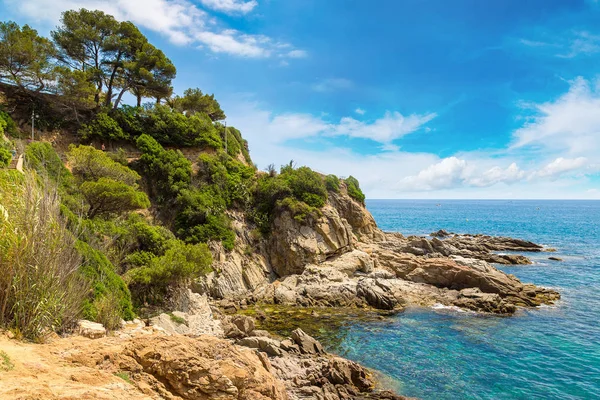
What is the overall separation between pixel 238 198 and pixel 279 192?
181 inches

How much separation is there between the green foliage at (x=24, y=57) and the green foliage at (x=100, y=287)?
2562 centimetres

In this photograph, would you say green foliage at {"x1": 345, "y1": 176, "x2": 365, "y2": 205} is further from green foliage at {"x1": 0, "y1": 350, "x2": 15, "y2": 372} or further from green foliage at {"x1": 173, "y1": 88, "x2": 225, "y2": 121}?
green foliage at {"x1": 0, "y1": 350, "x2": 15, "y2": 372}

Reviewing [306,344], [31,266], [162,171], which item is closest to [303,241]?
[162,171]

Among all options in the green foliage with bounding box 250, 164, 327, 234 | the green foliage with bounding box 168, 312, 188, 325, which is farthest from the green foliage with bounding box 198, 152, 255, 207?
the green foliage with bounding box 168, 312, 188, 325

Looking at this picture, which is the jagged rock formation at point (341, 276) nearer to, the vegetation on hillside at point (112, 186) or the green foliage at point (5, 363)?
the vegetation on hillside at point (112, 186)

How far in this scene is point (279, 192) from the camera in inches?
1481

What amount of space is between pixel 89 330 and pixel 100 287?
15.0 feet

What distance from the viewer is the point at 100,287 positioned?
14398mm

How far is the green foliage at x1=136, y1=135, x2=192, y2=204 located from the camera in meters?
33.8

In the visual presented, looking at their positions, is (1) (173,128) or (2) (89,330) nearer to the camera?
(2) (89,330)

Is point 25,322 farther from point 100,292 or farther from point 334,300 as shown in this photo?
point 334,300

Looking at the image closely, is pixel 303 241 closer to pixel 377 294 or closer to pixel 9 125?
pixel 377 294

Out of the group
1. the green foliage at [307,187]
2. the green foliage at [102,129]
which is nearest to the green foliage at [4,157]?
the green foliage at [102,129]

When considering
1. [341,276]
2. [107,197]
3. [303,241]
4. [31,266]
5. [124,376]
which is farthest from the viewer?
[303,241]
